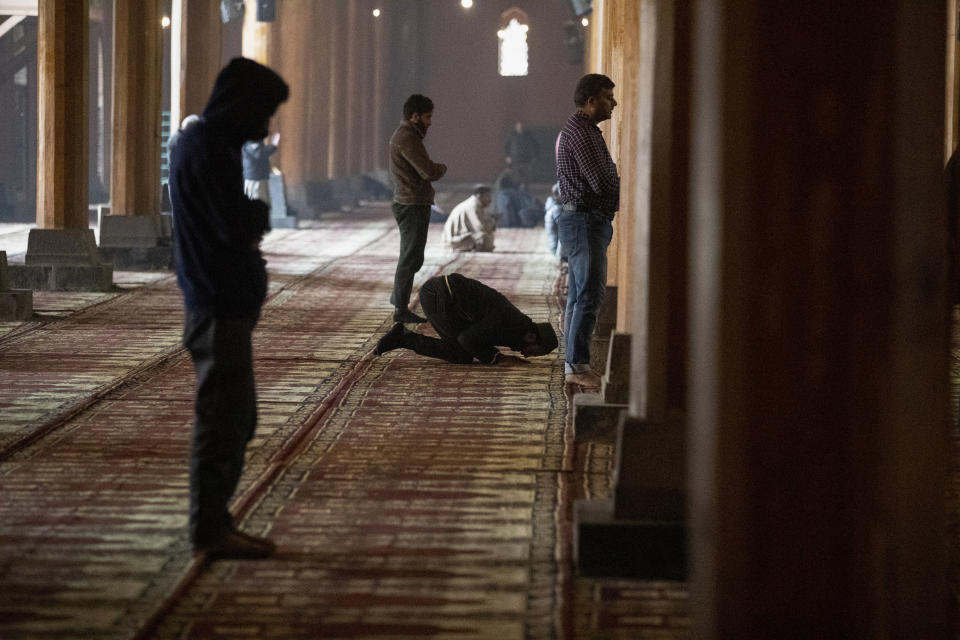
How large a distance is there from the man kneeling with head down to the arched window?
79.7ft

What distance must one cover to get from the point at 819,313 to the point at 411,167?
6273 millimetres

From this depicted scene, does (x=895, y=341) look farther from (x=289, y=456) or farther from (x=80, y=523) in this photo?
(x=289, y=456)

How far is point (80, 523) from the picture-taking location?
4141 mm

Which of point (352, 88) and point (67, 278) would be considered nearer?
point (67, 278)

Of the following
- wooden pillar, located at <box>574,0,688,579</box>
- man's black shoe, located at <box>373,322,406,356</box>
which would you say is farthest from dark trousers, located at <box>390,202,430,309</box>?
wooden pillar, located at <box>574,0,688,579</box>

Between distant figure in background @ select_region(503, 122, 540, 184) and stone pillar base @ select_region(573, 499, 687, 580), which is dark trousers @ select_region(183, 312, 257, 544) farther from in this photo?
distant figure in background @ select_region(503, 122, 540, 184)

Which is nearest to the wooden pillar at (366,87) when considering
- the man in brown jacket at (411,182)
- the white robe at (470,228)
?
the white robe at (470,228)

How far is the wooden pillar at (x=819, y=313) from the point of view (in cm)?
216

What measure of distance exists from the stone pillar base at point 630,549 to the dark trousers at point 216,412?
3.00 feet

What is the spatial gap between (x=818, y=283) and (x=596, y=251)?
13.5 ft

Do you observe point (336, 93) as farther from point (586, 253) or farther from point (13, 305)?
point (586, 253)

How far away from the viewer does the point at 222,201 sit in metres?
3.64

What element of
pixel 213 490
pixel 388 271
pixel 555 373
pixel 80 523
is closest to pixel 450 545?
pixel 213 490

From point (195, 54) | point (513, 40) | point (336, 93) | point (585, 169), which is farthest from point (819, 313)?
point (513, 40)
